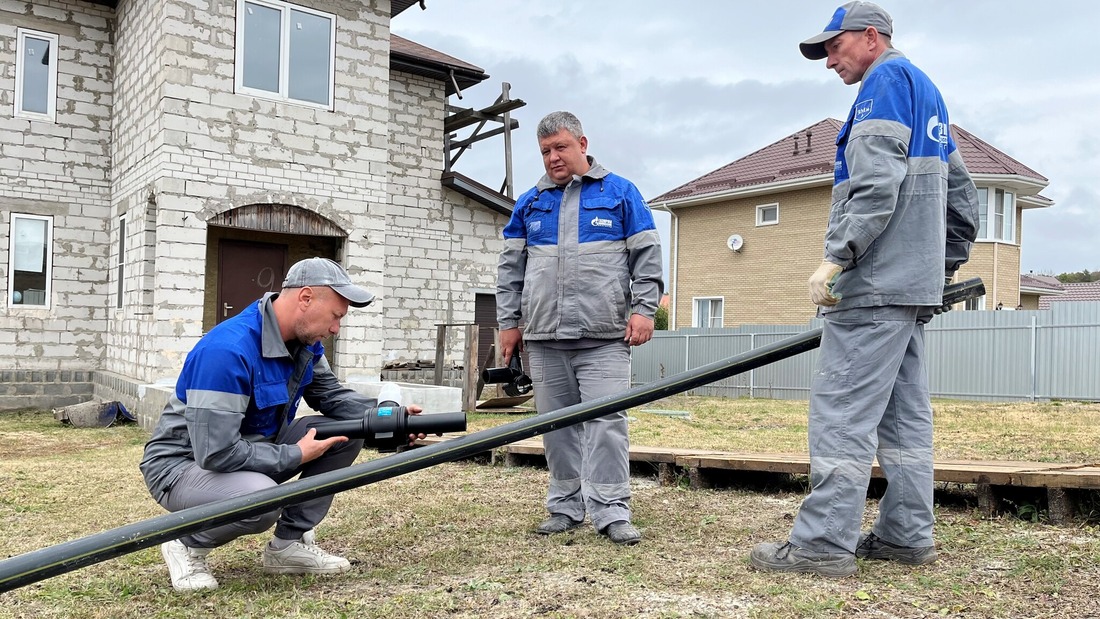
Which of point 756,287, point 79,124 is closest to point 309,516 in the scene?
point 79,124

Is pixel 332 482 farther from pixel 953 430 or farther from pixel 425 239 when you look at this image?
pixel 425 239

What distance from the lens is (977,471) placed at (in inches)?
162

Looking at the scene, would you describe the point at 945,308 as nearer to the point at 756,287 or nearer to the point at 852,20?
the point at 852,20

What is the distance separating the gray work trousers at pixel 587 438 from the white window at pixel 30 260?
33.2 ft

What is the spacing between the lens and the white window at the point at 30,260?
11.7 m

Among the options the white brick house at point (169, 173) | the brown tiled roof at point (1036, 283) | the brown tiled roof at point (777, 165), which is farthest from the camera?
the brown tiled roof at point (1036, 283)

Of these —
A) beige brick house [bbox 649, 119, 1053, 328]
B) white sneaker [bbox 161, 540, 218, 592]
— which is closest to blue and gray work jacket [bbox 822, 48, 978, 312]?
white sneaker [bbox 161, 540, 218, 592]

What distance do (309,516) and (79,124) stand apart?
422 inches

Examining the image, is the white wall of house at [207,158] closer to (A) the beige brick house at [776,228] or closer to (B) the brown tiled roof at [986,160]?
(A) the beige brick house at [776,228]

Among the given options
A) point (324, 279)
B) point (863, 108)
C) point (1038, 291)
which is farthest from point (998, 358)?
point (1038, 291)

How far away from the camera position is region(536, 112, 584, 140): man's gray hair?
4199 millimetres

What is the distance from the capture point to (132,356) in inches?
426

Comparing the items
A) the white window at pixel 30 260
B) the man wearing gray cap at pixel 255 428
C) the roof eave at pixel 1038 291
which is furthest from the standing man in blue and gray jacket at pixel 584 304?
the roof eave at pixel 1038 291

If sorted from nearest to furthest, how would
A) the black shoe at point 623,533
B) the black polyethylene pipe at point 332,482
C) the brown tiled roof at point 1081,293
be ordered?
the black polyethylene pipe at point 332,482 < the black shoe at point 623,533 < the brown tiled roof at point 1081,293
